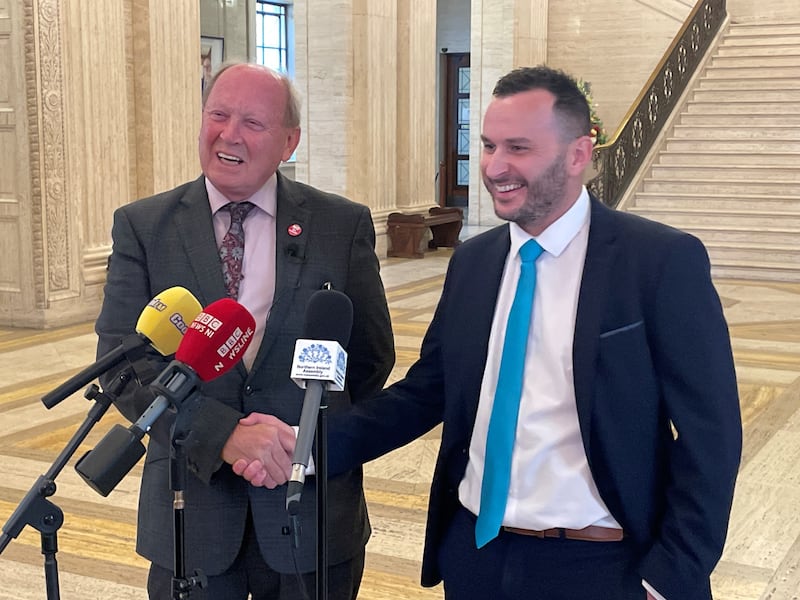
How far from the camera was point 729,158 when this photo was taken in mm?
15344

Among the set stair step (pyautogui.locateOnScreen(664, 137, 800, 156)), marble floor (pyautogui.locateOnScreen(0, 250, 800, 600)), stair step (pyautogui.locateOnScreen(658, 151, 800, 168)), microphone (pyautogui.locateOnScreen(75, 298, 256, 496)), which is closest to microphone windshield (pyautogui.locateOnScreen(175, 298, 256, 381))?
microphone (pyautogui.locateOnScreen(75, 298, 256, 496))

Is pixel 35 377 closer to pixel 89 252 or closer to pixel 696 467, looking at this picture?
pixel 89 252

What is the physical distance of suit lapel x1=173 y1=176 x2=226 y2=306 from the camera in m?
2.38

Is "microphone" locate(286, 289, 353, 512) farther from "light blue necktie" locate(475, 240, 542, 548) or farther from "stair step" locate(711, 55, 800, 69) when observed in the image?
"stair step" locate(711, 55, 800, 69)

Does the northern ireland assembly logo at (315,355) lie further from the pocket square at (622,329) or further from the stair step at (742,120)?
the stair step at (742,120)

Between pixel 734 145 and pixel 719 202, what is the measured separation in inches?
54.7

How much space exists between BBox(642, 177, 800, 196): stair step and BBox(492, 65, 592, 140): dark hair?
13200 mm

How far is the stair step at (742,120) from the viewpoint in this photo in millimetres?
15625

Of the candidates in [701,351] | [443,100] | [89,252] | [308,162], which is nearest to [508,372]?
[701,351]

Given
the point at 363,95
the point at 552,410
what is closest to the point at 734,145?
the point at 363,95

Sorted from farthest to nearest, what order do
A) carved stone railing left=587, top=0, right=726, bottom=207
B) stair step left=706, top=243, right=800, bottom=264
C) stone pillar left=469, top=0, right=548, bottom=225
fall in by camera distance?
1. stone pillar left=469, top=0, right=548, bottom=225
2. carved stone railing left=587, top=0, right=726, bottom=207
3. stair step left=706, top=243, right=800, bottom=264

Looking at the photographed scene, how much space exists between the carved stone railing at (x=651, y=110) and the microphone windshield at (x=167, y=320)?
12.8 metres

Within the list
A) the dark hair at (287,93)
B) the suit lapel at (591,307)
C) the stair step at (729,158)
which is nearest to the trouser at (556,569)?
the suit lapel at (591,307)

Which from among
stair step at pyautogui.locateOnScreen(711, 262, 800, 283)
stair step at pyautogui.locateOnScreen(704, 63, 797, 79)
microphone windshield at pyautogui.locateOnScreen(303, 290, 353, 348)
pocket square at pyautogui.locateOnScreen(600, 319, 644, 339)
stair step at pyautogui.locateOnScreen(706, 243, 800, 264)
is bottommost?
stair step at pyautogui.locateOnScreen(711, 262, 800, 283)
